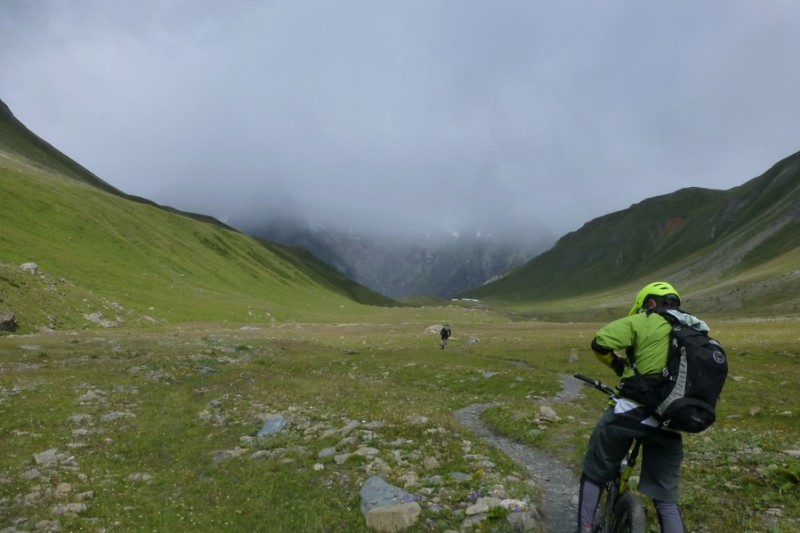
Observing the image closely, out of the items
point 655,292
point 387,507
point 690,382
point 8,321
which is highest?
point 655,292

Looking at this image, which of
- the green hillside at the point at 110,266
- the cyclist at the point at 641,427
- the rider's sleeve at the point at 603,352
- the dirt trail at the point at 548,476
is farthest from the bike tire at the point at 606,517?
the green hillside at the point at 110,266

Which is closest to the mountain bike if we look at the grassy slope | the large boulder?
the large boulder

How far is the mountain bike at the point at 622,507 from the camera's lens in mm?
7715

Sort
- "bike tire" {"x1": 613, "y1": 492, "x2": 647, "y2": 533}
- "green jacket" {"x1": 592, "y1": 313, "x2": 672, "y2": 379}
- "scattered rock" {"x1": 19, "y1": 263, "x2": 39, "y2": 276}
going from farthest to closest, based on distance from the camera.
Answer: "scattered rock" {"x1": 19, "y1": 263, "x2": 39, "y2": 276}, "green jacket" {"x1": 592, "y1": 313, "x2": 672, "y2": 379}, "bike tire" {"x1": 613, "y1": 492, "x2": 647, "y2": 533}

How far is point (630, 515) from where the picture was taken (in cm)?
784

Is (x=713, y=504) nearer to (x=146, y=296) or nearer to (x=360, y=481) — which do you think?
(x=360, y=481)

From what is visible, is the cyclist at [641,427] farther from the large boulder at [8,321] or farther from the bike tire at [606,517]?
the large boulder at [8,321]

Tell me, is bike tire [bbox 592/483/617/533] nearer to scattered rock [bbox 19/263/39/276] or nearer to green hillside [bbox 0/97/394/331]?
green hillside [bbox 0/97/394/331]

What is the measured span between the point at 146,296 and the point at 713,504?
338 feet

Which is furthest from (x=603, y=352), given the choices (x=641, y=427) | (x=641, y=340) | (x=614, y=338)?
(x=641, y=427)

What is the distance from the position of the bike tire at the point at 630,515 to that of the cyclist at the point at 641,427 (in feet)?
1.13

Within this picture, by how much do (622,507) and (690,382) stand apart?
2.68 m

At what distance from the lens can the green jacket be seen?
7996 millimetres

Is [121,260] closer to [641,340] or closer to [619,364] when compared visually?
[619,364]
